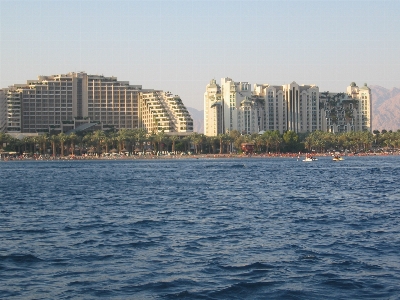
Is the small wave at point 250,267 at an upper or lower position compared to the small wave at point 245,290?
upper

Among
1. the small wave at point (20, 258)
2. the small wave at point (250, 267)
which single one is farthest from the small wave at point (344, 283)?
the small wave at point (20, 258)

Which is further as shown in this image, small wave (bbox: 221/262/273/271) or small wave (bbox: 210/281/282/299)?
small wave (bbox: 221/262/273/271)

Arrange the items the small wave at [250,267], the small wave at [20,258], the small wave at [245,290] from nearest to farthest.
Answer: the small wave at [245,290], the small wave at [250,267], the small wave at [20,258]

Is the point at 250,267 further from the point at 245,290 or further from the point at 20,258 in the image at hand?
the point at 20,258

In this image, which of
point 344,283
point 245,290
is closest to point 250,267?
point 245,290

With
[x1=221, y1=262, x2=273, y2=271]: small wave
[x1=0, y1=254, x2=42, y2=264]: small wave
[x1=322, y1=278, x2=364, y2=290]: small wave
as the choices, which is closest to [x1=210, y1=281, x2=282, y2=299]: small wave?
[x1=322, y1=278, x2=364, y2=290]: small wave

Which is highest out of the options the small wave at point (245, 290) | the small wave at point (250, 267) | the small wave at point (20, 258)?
the small wave at point (20, 258)

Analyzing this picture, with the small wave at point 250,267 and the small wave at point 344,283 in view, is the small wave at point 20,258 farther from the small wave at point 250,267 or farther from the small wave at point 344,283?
the small wave at point 344,283

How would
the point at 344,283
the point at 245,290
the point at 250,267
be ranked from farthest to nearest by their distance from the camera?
the point at 250,267, the point at 344,283, the point at 245,290

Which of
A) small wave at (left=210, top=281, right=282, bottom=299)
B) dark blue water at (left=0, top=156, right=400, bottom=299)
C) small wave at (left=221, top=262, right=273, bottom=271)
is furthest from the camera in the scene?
small wave at (left=221, top=262, right=273, bottom=271)

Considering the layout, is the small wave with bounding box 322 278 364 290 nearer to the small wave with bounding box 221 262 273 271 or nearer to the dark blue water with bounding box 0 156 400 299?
the dark blue water with bounding box 0 156 400 299

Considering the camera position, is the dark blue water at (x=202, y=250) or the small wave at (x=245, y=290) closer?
the small wave at (x=245, y=290)

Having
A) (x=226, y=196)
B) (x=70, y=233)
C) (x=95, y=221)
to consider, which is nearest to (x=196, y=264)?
(x=70, y=233)

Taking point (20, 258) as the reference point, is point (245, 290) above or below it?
below
